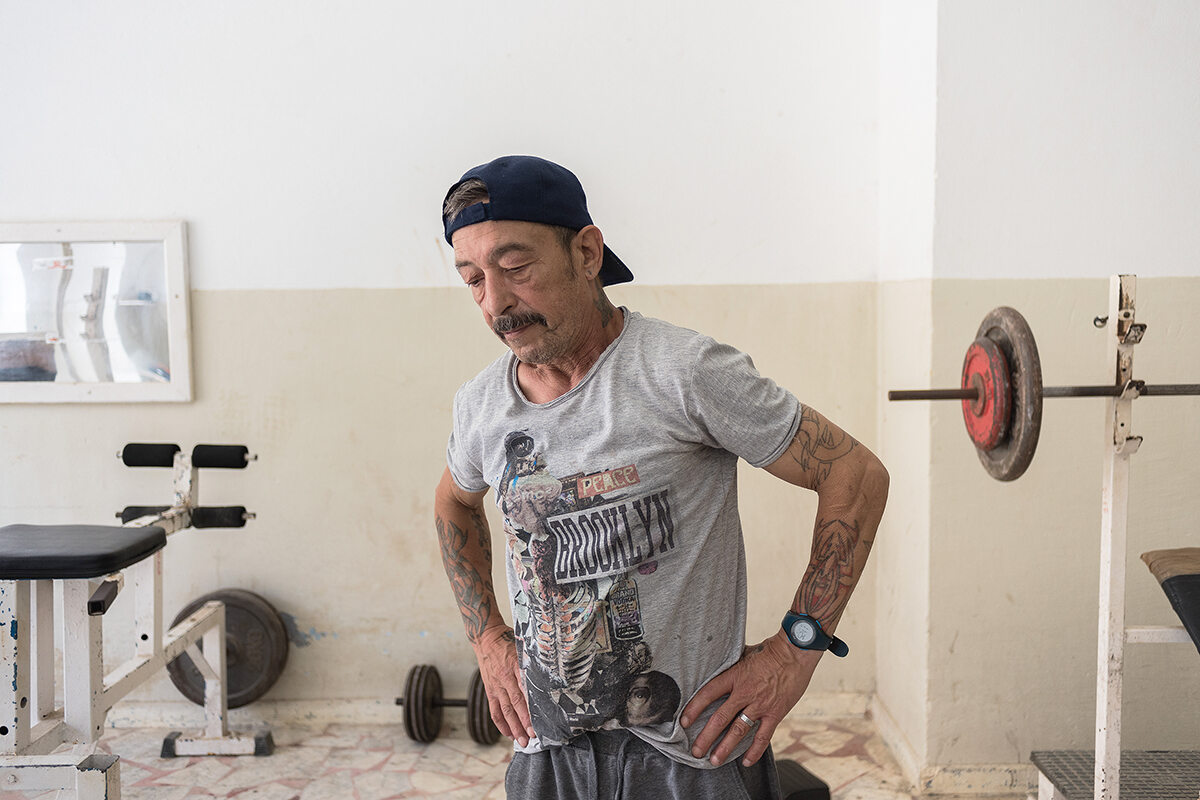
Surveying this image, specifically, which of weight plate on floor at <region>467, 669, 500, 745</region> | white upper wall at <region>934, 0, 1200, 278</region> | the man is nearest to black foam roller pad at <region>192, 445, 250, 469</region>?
weight plate on floor at <region>467, 669, 500, 745</region>

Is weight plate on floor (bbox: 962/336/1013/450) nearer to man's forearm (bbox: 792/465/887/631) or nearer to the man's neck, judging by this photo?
man's forearm (bbox: 792/465/887/631)

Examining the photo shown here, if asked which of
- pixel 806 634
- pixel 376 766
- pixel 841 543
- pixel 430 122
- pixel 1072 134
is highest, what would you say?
pixel 430 122

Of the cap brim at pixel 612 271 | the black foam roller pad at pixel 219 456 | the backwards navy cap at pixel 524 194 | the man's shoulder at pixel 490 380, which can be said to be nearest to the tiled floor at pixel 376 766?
the black foam roller pad at pixel 219 456

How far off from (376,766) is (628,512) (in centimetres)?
183

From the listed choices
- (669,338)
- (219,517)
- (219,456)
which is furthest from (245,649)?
(669,338)

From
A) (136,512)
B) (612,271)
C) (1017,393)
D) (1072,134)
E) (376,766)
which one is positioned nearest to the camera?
(612,271)

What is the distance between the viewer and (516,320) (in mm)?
1188

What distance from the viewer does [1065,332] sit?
221cm

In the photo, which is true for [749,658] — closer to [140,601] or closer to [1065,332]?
[1065,332]

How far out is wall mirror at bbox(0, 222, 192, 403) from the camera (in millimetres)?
2727

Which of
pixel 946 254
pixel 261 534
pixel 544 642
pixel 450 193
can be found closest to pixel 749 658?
pixel 544 642

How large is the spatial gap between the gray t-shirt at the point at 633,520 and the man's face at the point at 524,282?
0.25 ft

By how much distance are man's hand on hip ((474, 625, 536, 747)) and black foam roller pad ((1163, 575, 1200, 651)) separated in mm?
1229

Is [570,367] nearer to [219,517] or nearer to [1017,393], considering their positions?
[1017,393]
